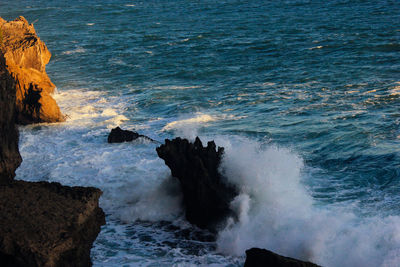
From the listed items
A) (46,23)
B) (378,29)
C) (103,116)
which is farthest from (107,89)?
(46,23)

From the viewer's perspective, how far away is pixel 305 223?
404 inches

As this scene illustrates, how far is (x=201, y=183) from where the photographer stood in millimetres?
10508

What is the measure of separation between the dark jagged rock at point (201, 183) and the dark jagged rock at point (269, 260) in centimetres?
219

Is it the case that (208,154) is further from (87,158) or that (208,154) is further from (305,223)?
(87,158)

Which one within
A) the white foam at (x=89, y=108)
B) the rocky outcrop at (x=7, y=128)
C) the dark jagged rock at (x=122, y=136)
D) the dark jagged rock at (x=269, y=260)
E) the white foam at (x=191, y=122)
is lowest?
the white foam at (x=191, y=122)

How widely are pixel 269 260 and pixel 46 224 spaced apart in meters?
3.19

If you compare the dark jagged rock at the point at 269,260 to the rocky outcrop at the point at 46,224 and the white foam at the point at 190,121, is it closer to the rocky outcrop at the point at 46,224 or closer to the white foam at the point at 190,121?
the rocky outcrop at the point at 46,224

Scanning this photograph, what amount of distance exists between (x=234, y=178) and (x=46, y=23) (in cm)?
3612

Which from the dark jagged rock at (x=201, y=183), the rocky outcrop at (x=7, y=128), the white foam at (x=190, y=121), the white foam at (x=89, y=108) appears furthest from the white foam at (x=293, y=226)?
the white foam at (x=89, y=108)

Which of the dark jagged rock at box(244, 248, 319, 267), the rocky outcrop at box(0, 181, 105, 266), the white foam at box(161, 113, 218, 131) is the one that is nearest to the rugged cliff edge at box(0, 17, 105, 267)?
the rocky outcrop at box(0, 181, 105, 266)

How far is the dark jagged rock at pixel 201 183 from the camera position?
10.5 m

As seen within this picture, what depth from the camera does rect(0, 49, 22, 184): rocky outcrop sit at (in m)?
9.51

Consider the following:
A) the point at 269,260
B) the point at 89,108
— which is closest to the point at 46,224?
the point at 269,260

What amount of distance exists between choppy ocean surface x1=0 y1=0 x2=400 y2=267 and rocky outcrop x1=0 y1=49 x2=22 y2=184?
2113 millimetres
